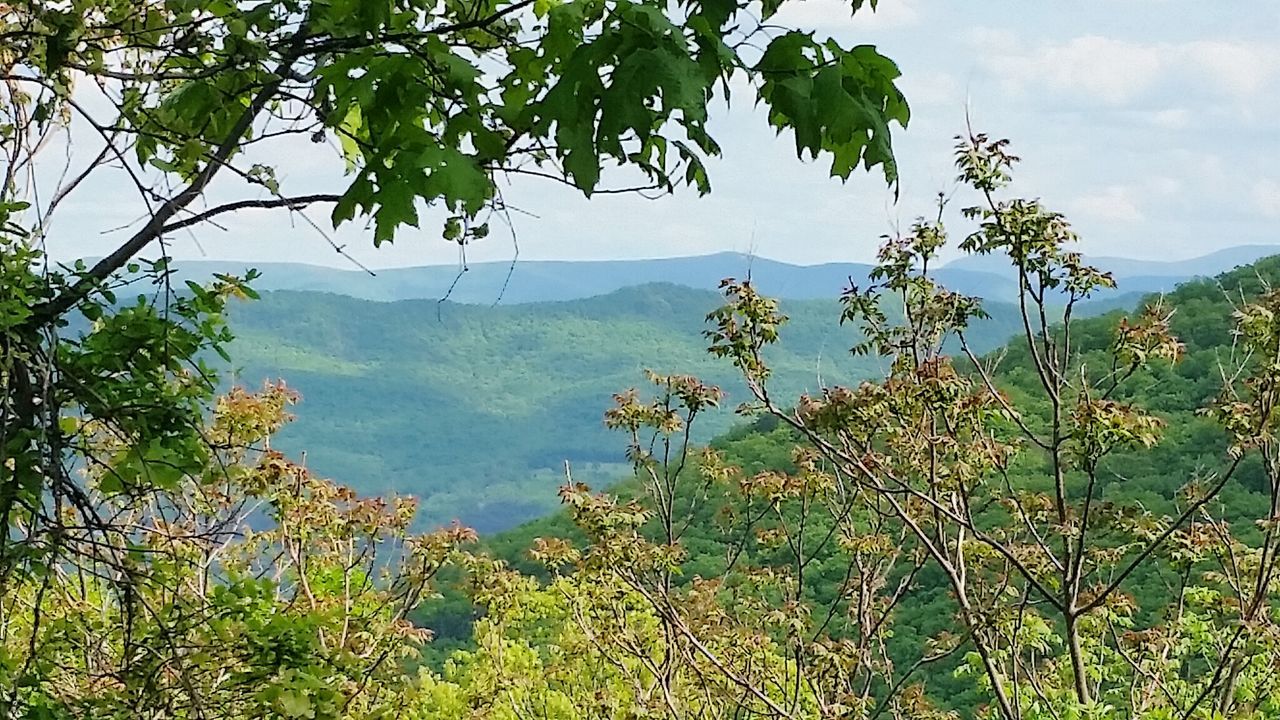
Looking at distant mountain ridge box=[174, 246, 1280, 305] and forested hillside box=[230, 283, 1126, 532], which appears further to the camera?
forested hillside box=[230, 283, 1126, 532]

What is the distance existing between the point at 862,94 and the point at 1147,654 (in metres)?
4.43

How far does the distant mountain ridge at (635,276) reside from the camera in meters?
1.68

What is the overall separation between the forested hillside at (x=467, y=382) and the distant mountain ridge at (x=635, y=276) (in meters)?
1.01

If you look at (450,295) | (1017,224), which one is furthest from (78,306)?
(1017,224)

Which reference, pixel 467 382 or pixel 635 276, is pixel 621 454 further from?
pixel 635 276

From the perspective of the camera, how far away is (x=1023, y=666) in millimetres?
5000

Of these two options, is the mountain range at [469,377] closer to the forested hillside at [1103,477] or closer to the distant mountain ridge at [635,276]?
the distant mountain ridge at [635,276]

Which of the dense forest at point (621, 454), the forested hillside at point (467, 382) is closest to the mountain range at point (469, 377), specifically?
the forested hillside at point (467, 382)

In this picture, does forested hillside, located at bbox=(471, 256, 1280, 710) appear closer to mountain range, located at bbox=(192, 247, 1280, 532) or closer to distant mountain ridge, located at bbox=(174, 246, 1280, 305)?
distant mountain ridge, located at bbox=(174, 246, 1280, 305)

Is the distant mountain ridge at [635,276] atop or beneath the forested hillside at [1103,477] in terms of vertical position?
atop

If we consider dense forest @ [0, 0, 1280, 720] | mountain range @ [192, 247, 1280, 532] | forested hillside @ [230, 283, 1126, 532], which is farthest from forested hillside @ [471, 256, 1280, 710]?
forested hillside @ [230, 283, 1126, 532]

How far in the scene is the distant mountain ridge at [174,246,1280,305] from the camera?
1.68 m

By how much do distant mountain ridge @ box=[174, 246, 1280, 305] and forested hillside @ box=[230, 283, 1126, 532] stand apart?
1.01 metres

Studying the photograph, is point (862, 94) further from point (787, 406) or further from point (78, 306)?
point (787, 406)
